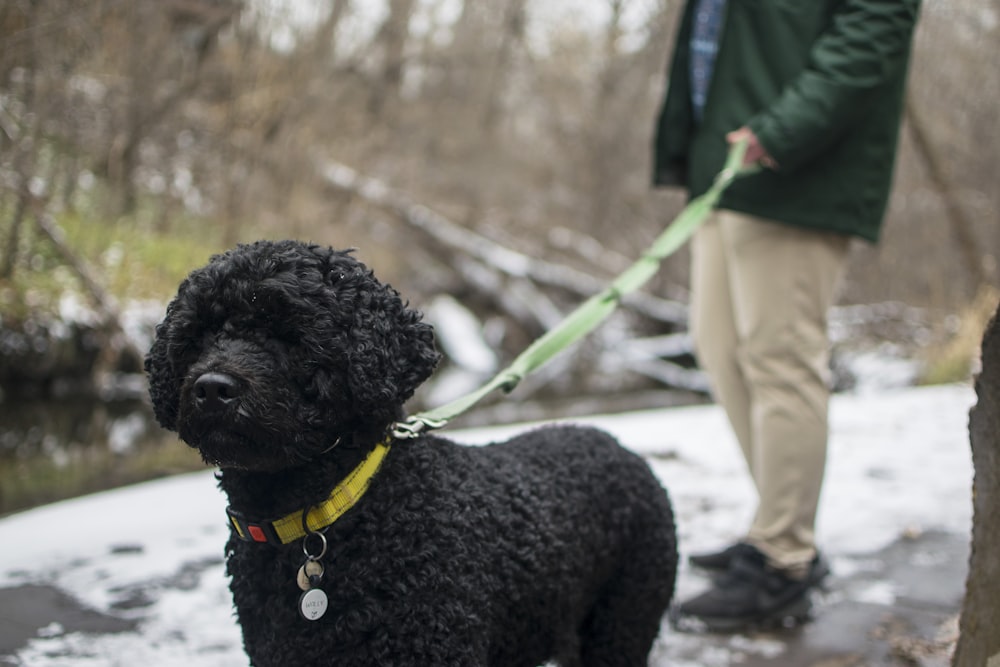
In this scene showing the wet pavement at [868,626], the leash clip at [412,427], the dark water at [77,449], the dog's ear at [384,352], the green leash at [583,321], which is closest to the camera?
the dog's ear at [384,352]

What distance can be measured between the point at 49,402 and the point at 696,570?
488 centimetres

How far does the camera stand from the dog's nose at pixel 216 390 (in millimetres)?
1550

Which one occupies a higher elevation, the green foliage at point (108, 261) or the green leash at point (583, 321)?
the green foliage at point (108, 261)

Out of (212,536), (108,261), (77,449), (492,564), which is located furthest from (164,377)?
(108,261)

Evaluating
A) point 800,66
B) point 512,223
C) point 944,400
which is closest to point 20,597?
point 800,66

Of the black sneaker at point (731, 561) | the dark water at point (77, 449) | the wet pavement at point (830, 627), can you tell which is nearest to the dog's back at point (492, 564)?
the wet pavement at point (830, 627)

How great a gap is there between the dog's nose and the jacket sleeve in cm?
186

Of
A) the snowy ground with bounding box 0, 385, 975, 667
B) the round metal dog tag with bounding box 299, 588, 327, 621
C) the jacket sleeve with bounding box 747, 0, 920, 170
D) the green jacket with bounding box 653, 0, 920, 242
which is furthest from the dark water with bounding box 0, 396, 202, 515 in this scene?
the jacket sleeve with bounding box 747, 0, 920, 170

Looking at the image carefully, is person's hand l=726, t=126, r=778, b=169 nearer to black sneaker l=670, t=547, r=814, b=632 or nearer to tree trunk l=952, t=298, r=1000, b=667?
tree trunk l=952, t=298, r=1000, b=667

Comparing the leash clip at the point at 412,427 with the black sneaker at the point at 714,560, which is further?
the black sneaker at the point at 714,560

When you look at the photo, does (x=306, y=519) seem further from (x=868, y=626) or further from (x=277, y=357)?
(x=868, y=626)

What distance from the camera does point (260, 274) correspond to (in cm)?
165

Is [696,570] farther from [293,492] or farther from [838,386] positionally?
[838,386]

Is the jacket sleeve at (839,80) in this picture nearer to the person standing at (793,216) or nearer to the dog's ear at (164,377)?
the person standing at (793,216)
